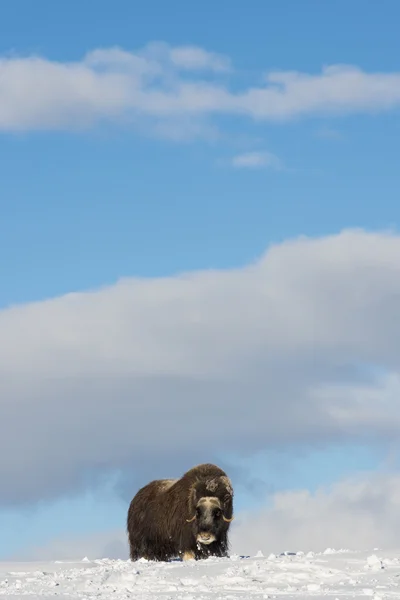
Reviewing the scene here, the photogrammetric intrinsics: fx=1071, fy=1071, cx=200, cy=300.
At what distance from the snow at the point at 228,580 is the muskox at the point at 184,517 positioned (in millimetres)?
2427

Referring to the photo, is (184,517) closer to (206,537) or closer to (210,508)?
(210,508)

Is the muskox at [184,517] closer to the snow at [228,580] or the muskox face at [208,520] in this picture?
the muskox face at [208,520]

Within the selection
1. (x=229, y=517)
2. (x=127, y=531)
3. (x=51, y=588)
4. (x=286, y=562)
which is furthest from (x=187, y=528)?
(x=51, y=588)

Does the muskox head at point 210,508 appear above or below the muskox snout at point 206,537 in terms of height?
above

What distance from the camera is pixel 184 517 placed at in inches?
878

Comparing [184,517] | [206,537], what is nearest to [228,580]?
[206,537]

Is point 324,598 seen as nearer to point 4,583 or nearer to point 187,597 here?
point 187,597

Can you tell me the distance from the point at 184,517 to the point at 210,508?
32.3 inches

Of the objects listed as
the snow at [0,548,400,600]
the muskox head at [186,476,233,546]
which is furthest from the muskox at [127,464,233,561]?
the snow at [0,548,400,600]

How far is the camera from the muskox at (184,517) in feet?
71.5

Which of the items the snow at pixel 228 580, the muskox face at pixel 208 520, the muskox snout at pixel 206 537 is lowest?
the snow at pixel 228 580

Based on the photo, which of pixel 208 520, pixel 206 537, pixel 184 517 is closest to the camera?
pixel 206 537

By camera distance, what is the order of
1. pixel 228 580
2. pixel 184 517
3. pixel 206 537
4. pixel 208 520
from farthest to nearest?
pixel 184 517, pixel 208 520, pixel 206 537, pixel 228 580

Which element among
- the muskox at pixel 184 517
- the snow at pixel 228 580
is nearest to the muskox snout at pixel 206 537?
the muskox at pixel 184 517
